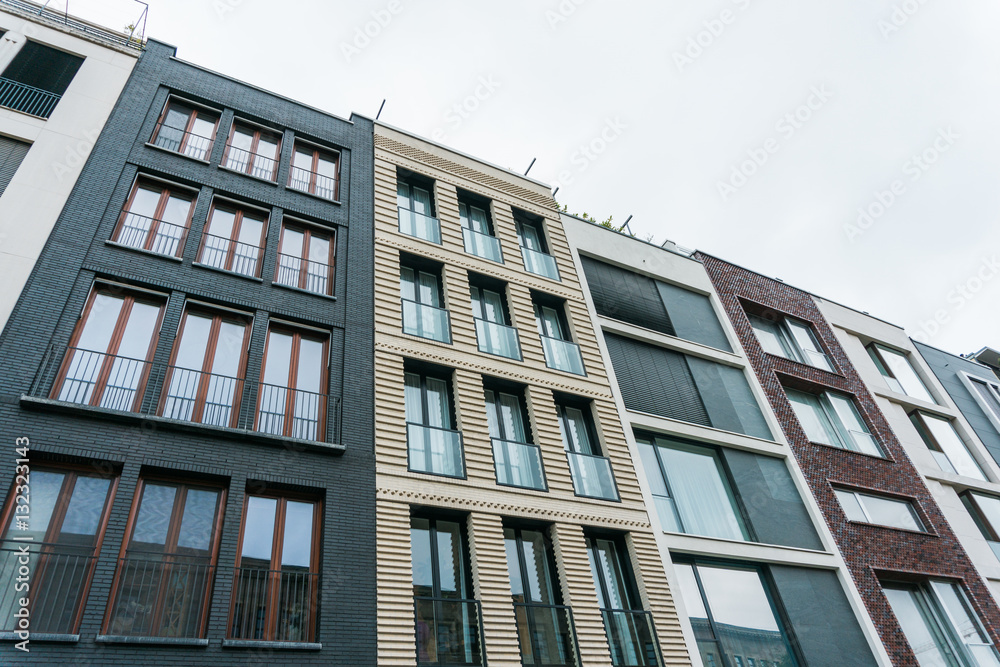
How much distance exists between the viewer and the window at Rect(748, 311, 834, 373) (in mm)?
21891

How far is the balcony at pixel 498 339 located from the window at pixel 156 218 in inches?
255

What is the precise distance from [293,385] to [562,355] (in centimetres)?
668

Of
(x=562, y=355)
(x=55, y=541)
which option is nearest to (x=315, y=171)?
(x=562, y=355)

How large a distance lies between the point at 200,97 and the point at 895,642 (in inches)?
813

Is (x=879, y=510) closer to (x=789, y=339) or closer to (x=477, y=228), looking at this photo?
(x=789, y=339)

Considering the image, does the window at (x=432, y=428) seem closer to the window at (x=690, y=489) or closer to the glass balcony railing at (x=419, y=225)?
the glass balcony railing at (x=419, y=225)

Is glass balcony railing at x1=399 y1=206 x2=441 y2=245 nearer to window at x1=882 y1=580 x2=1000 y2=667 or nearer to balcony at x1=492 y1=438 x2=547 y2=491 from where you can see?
balcony at x1=492 y1=438 x2=547 y2=491

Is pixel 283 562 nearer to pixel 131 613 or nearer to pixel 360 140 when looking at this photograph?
pixel 131 613

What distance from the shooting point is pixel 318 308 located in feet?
44.0

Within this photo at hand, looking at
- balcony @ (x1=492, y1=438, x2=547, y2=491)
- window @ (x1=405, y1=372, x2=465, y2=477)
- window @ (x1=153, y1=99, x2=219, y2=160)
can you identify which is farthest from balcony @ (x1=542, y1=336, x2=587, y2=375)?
window @ (x1=153, y1=99, x2=219, y2=160)

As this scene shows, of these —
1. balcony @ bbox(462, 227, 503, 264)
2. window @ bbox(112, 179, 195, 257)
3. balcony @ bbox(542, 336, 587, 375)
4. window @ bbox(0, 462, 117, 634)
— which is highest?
balcony @ bbox(462, 227, 503, 264)

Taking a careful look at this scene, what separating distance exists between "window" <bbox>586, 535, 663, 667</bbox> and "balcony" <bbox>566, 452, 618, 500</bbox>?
919 millimetres

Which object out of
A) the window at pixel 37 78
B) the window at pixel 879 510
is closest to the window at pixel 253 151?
the window at pixel 37 78

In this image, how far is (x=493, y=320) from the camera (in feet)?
53.0
